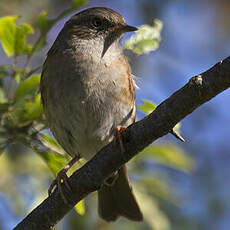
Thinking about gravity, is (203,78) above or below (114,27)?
above

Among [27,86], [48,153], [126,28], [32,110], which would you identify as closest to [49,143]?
[48,153]

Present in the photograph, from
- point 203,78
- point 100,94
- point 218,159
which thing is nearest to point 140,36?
point 100,94

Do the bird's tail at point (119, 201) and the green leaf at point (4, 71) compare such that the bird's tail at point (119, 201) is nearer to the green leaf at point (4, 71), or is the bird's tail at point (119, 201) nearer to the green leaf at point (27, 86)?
the green leaf at point (27, 86)

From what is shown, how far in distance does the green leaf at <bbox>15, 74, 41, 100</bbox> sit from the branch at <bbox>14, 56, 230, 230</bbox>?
82 cm

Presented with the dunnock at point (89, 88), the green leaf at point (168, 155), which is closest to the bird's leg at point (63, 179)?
the dunnock at point (89, 88)

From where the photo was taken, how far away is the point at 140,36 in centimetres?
413

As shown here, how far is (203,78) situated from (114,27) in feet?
6.42

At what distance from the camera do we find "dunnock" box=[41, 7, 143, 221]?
439 centimetres

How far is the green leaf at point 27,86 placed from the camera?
4.03m

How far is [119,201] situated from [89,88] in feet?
4.37

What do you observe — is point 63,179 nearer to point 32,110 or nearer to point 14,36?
point 32,110

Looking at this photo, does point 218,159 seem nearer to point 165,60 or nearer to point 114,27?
point 165,60

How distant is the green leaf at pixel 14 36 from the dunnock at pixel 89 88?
47 centimetres

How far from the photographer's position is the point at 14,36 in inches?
163
